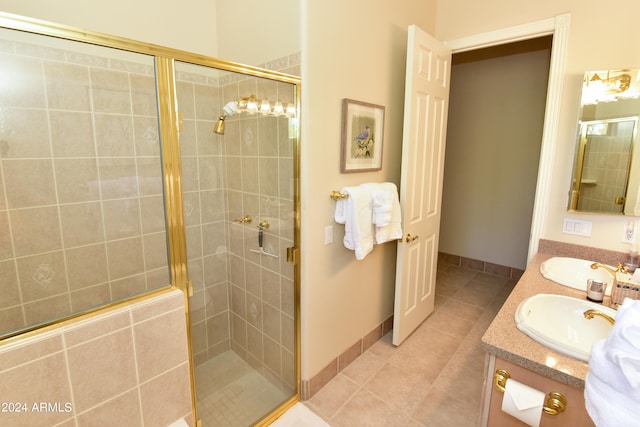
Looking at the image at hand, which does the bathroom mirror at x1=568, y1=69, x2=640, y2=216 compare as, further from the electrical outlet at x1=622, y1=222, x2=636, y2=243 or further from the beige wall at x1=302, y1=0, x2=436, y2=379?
the beige wall at x1=302, y1=0, x2=436, y2=379

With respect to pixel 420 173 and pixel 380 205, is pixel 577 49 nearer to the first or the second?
pixel 420 173

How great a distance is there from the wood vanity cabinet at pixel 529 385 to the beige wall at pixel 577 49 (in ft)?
4.53

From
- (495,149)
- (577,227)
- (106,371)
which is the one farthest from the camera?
(495,149)

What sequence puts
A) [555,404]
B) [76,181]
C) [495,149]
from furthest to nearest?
[495,149], [76,181], [555,404]

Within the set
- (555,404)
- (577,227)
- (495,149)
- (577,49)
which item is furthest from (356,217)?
(495,149)

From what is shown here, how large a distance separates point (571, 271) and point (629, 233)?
39 cm

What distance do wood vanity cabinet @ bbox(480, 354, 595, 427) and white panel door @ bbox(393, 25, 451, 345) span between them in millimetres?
1113

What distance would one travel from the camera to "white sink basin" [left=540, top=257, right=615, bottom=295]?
69.8 inches

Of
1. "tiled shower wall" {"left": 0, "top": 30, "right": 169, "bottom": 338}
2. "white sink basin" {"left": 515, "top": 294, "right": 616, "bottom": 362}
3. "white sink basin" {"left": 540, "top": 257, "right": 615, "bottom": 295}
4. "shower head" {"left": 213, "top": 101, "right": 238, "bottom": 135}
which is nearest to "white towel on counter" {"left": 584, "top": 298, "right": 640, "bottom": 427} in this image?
"white sink basin" {"left": 515, "top": 294, "right": 616, "bottom": 362}

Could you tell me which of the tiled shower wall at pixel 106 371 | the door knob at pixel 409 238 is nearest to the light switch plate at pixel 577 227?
the door knob at pixel 409 238

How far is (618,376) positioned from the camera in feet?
2.28

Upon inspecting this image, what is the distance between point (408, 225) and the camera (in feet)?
7.47

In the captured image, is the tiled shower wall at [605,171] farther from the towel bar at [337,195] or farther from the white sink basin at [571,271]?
the towel bar at [337,195]

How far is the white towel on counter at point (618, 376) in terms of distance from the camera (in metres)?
0.66
